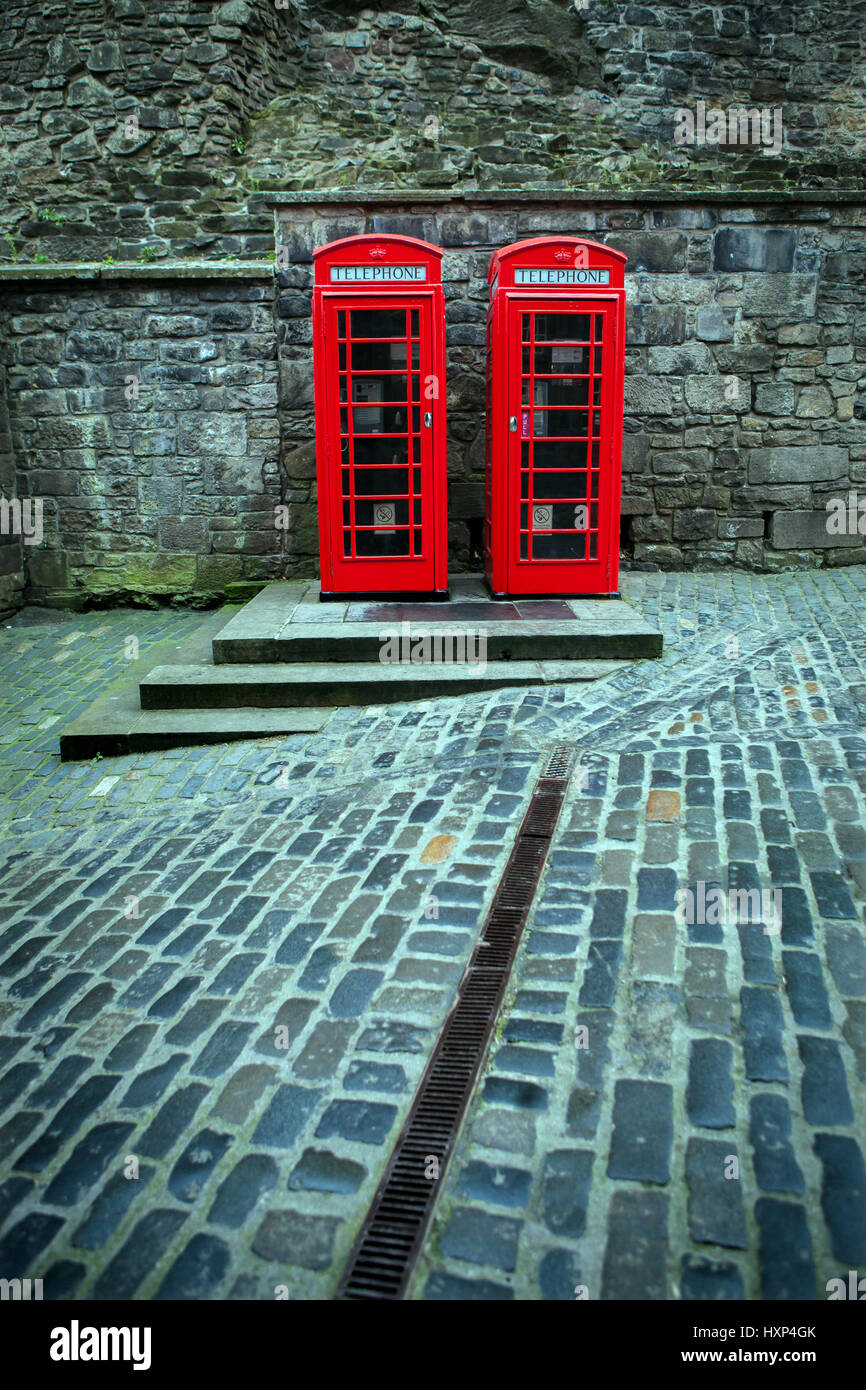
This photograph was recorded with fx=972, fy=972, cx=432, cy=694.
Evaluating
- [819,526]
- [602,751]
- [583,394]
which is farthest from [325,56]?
[602,751]

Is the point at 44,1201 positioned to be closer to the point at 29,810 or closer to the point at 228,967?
the point at 228,967

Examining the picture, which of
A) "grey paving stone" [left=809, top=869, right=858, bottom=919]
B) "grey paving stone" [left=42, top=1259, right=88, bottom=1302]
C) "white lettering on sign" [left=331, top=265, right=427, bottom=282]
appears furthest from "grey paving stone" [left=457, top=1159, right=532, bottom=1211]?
"white lettering on sign" [left=331, top=265, right=427, bottom=282]

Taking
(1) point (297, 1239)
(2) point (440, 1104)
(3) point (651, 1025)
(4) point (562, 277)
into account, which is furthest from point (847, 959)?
(4) point (562, 277)

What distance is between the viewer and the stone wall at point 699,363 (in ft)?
26.4

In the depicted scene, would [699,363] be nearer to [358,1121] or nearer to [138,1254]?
[358,1121]

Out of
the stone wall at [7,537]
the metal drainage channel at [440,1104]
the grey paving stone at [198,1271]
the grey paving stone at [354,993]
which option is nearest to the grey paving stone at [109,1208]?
the grey paving stone at [198,1271]

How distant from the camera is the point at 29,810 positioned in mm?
4906

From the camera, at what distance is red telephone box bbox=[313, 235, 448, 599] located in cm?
639

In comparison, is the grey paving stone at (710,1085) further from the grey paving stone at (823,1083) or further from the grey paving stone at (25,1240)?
the grey paving stone at (25,1240)

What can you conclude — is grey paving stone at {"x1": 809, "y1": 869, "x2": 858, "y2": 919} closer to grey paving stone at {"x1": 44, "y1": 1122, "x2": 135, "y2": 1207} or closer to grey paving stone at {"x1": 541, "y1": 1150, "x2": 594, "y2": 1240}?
grey paving stone at {"x1": 541, "y1": 1150, "x2": 594, "y2": 1240}

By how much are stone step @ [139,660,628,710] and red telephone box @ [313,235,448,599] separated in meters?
1.36

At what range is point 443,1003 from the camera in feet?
10.1

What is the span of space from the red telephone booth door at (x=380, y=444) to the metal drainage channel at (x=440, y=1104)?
11.1 feet

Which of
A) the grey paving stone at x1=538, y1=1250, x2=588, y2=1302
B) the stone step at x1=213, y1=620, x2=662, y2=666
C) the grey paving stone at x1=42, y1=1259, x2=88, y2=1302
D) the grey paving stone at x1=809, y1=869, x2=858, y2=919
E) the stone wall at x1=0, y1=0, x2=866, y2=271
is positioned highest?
the stone wall at x1=0, y1=0, x2=866, y2=271
